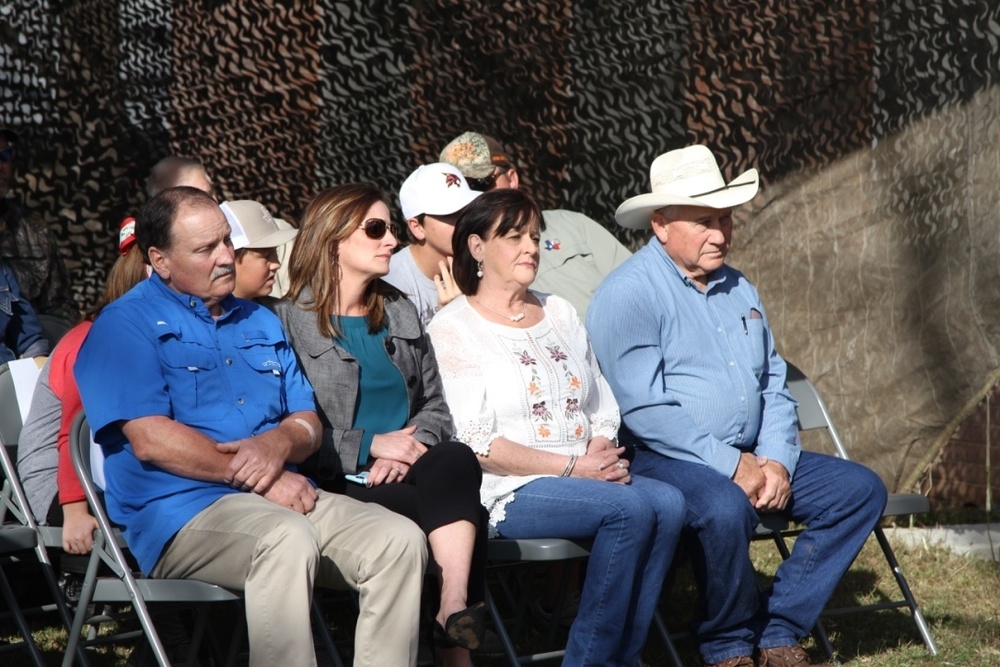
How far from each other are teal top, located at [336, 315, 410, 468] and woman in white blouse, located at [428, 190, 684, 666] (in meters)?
0.17

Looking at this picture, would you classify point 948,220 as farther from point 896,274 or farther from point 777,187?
point 777,187

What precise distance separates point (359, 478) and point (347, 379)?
30 centimetres

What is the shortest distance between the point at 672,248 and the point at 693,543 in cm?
110

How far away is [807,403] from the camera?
513 centimetres

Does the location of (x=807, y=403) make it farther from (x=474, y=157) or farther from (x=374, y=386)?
(x=374, y=386)

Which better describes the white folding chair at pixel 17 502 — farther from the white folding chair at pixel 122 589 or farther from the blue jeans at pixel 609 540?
the blue jeans at pixel 609 540

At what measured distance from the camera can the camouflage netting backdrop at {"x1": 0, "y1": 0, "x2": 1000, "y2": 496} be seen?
613cm

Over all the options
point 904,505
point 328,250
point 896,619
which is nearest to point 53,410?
point 328,250

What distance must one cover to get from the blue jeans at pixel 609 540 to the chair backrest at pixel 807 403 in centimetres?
126

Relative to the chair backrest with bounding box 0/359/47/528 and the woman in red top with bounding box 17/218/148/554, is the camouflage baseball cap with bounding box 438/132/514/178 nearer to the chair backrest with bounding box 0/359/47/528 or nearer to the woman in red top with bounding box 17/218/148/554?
the woman in red top with bounding box 17/218/148/554

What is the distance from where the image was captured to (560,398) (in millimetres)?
4211

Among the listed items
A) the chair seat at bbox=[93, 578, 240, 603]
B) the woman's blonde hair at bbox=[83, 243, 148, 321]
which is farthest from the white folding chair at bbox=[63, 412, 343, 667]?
the woman's blonde hair at bbox=[83, 243, 148, 321]

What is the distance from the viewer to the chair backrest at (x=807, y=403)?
16.7ft

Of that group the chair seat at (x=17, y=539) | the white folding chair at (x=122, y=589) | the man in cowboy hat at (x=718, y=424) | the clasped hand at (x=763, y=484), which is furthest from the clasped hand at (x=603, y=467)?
the chair seat at (x=17, y=539)
